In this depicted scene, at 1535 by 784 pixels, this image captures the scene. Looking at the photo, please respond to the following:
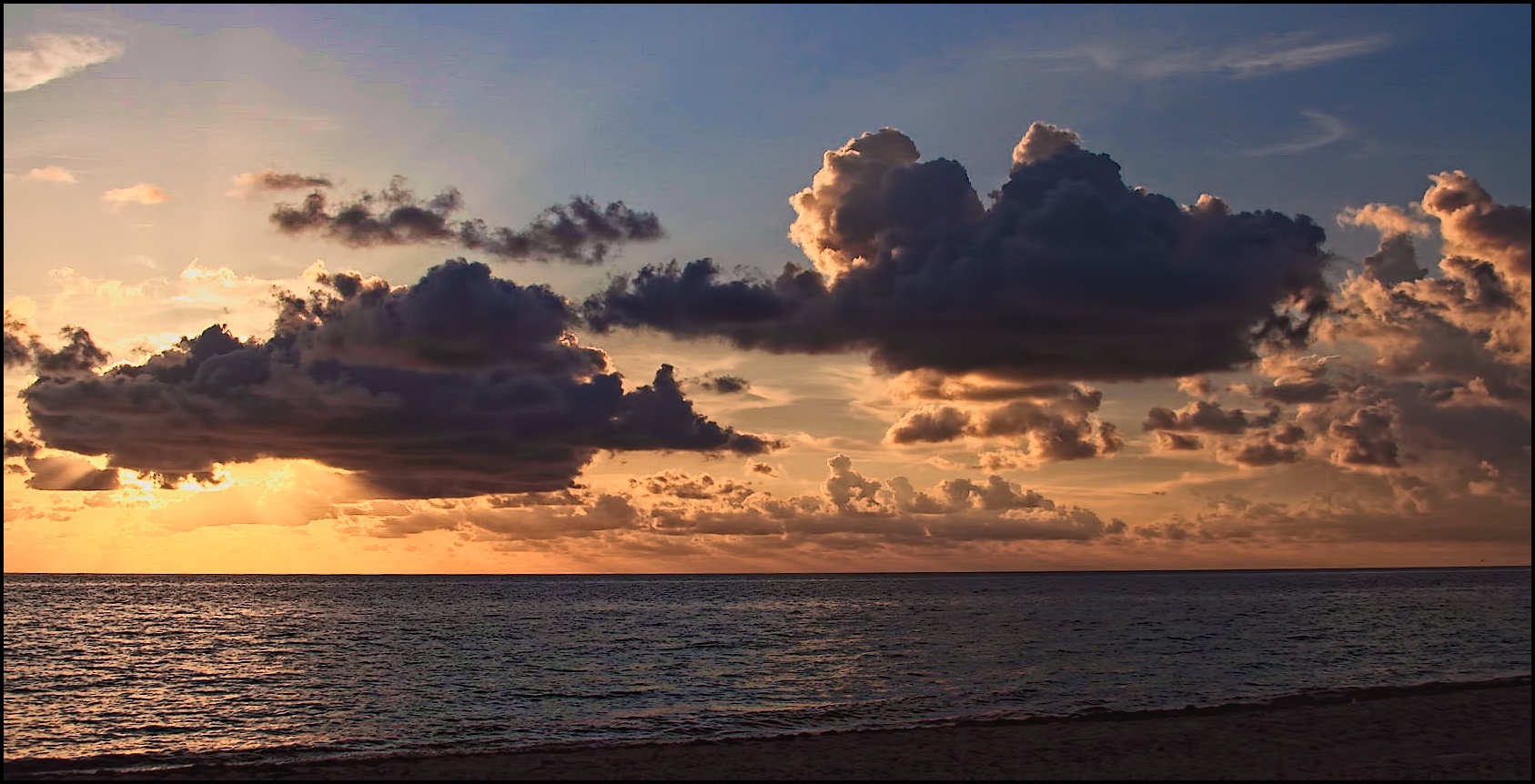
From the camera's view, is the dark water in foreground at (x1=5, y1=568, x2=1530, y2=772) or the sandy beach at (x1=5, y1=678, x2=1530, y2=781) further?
the dark water in foreground at (x1=5, y1=568, x2=1530, y2=772)

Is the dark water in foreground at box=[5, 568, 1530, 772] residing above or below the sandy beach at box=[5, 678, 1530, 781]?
below

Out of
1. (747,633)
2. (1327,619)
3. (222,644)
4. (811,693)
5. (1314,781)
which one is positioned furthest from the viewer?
(1327,619)

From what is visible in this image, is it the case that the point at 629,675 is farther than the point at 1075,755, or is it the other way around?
the point at 629,675

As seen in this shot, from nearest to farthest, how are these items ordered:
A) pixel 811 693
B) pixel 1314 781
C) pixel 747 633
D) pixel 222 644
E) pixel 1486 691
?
pixel 1314 781
pixel 1486 691
pixel 811 693
pixel 222 644
pixel 747 633

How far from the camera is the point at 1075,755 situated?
36.0m

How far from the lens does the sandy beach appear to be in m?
33.3

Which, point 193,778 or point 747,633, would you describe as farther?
point 747,633

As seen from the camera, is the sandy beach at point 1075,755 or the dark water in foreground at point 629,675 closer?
the sandy beach at point 1075,755

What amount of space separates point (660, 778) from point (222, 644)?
84.6 m

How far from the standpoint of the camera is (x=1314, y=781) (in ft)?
104

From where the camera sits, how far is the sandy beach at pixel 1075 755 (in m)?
33.3

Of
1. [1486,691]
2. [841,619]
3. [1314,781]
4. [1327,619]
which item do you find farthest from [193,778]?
[1327,619]

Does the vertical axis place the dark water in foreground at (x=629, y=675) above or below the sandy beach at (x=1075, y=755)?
below

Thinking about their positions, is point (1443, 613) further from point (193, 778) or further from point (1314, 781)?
point (193, 778)
